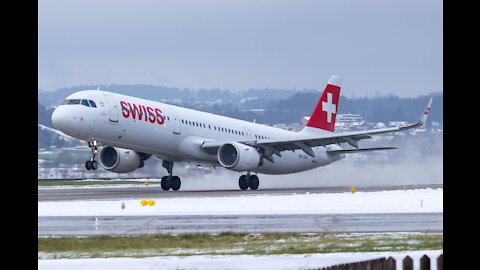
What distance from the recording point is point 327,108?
6272 centimetres

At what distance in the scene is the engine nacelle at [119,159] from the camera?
52.2 meters

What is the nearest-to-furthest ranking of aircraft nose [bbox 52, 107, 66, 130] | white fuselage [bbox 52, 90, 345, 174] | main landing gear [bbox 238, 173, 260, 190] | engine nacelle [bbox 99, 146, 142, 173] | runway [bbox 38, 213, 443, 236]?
runway [bbox 38, 213, 443, 236]
aircraft nose [bbox 52, 107, 66, 130]
white fuselage [bbox 52, 90, 345, 174]
engine nacelle [bbox 99, 146, 142, 173]
main landing gear [bbox 238, 173, 260, 190]

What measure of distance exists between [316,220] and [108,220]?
573cm

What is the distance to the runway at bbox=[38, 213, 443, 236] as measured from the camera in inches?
923

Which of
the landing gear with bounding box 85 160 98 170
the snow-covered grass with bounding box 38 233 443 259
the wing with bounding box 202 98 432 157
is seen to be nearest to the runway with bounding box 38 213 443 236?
the snow-covered grass with bounding box 38 233 443 259

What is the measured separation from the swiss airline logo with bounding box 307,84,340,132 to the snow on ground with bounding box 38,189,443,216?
21245mm

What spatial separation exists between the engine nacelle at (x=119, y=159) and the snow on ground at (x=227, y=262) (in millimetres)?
35535

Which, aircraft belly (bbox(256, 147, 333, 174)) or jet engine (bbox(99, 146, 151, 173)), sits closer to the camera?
jet engine (bbox(99, 146, 151, 173))

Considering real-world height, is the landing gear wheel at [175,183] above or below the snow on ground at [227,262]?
above

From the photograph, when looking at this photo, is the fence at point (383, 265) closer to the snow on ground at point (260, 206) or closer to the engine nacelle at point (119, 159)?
the snow on ground at point (260, 206)

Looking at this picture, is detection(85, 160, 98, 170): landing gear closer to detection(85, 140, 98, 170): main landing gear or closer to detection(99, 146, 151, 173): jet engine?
detection(85, 140, 98, 170): main landing gear

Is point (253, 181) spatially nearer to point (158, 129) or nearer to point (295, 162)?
point (295, 162)

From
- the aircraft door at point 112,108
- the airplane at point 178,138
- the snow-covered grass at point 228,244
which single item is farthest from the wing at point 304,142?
the snow-covered grass at point 228,244
